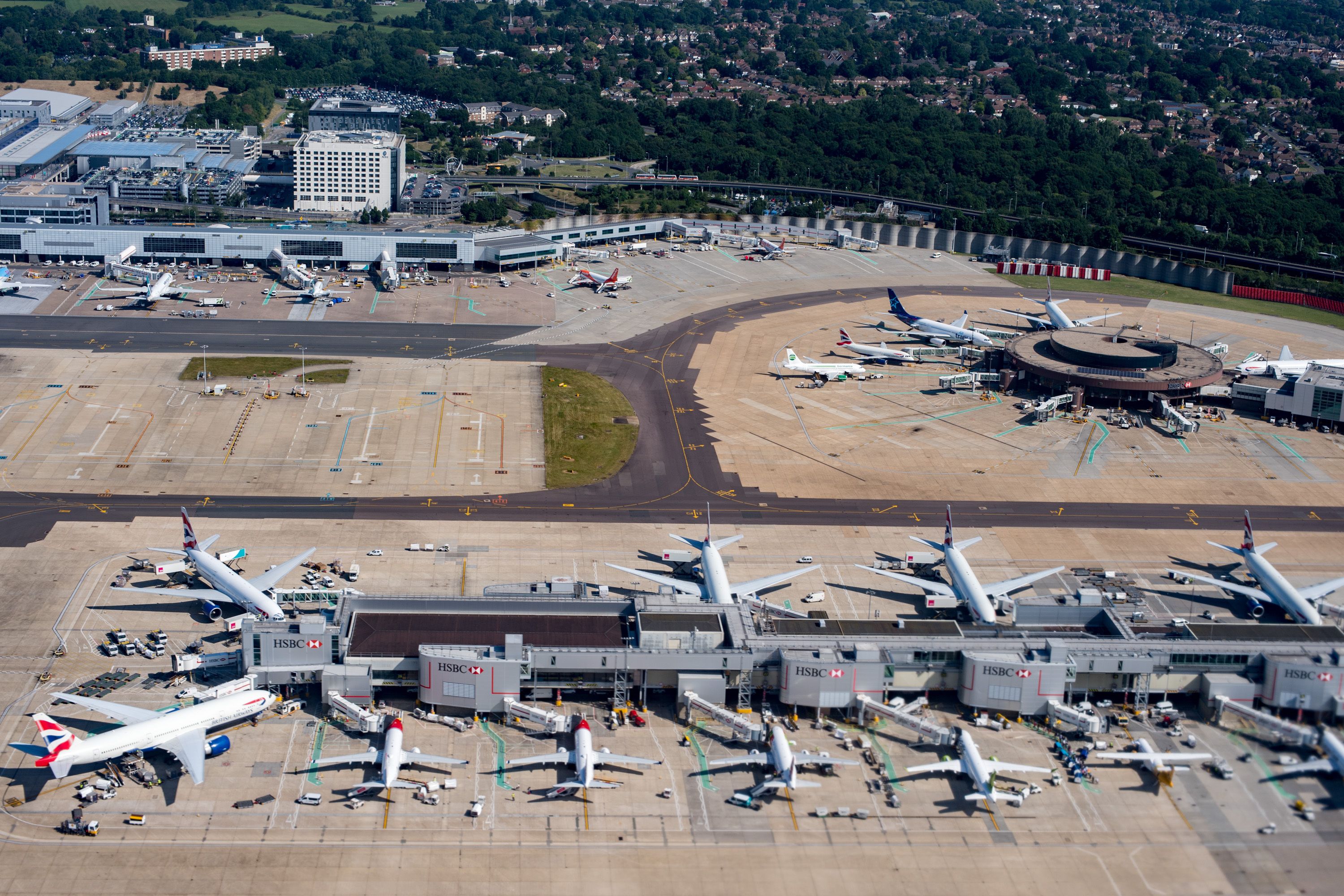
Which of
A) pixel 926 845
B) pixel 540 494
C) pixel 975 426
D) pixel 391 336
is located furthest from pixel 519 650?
pixel 391 336

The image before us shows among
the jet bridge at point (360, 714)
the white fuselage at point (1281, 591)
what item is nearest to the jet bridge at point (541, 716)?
the jet bridge at point (360, 714)

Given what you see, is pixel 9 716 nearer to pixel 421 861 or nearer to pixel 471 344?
pixel 421 861

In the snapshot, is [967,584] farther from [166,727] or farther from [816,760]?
[166,727]

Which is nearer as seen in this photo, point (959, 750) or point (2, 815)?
point (2, 815)

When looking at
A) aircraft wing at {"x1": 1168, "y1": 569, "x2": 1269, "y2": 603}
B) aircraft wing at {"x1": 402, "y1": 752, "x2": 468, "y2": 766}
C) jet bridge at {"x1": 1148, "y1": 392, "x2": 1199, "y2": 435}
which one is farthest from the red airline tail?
jet bridge at {"x1": 1148, "y1": 392, "x2": 1199, "y2": 435}

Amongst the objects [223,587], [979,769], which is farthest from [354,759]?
[979,769]

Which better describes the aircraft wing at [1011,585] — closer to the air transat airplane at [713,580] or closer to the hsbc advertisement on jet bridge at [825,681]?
Result: the air transat airplane at [713,580]
